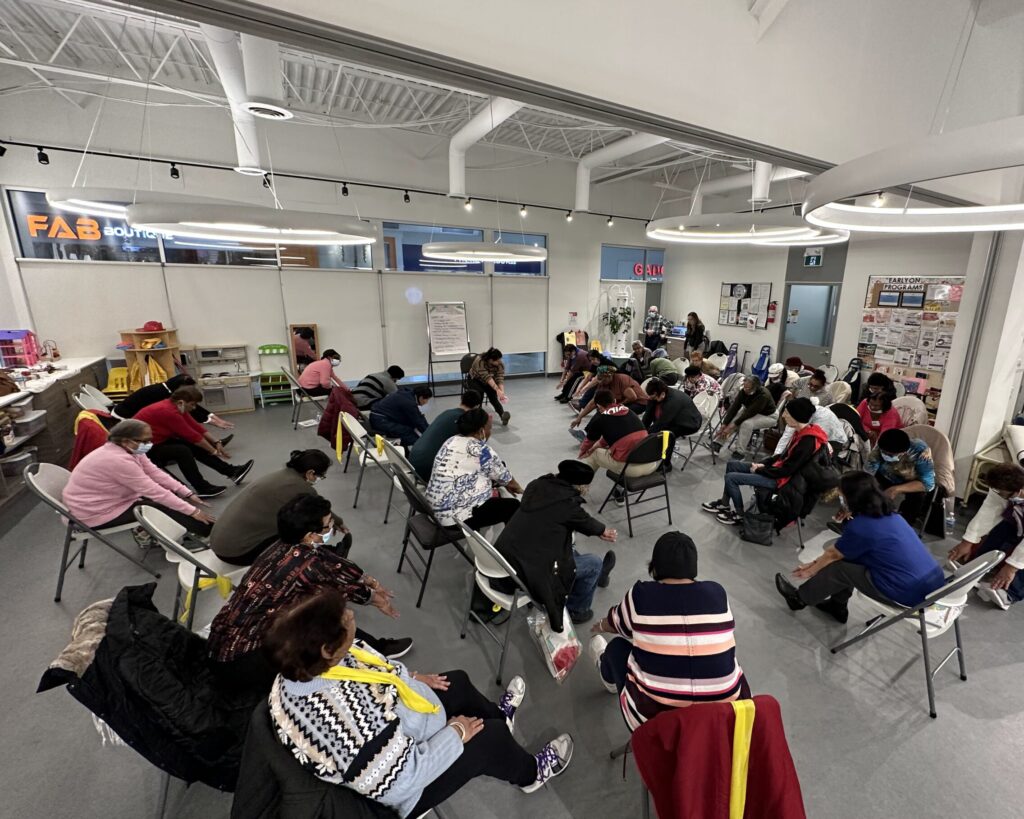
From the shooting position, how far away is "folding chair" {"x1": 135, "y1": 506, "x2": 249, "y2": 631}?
7.48ft

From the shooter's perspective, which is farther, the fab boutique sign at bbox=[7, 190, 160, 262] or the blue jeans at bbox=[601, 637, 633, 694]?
the fab boutique sign at bbox=[7, 190, 160, 262]

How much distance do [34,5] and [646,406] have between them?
294 inches

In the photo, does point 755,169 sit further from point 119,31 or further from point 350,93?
point 119,31

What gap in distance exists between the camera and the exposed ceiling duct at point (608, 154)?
6453mm

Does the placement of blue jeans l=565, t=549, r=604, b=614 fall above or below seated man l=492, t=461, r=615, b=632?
below

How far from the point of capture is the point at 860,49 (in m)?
2.67

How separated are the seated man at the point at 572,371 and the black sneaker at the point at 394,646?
5.08 meters

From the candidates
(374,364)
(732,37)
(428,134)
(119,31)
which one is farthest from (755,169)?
(119,31)

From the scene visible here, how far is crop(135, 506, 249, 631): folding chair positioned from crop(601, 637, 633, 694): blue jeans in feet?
6.47

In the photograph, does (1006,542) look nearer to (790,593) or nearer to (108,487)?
(790,593)

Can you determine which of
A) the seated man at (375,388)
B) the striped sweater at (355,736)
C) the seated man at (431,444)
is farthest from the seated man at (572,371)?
the striped sweater at (355,736)

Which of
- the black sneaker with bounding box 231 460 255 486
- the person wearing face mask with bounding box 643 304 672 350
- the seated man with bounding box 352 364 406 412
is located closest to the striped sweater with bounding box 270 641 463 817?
the black sneaker with bounding box 231 460 255 486

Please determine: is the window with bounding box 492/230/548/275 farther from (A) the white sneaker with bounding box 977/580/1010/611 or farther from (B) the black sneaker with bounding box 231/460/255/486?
(A) the white sneaker with bounding box 977/580/1010/611

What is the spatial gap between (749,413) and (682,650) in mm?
4105
